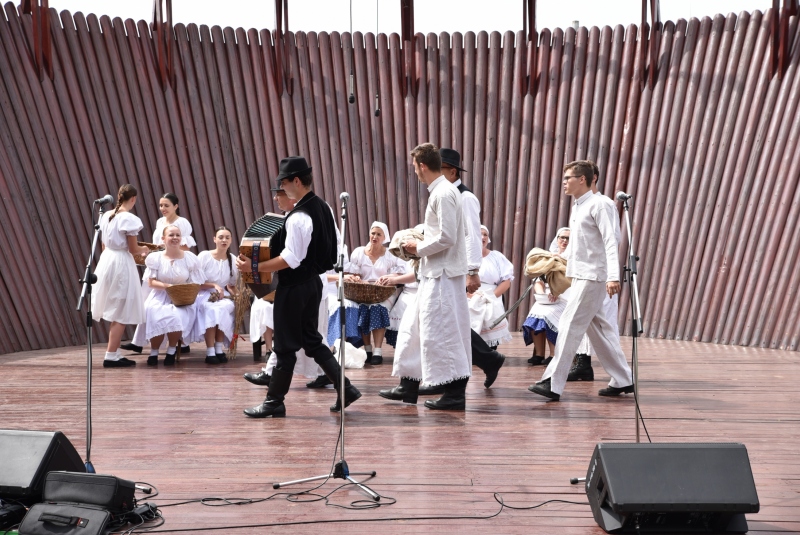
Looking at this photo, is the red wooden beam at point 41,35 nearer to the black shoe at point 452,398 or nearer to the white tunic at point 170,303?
the white tunic at point 170,303

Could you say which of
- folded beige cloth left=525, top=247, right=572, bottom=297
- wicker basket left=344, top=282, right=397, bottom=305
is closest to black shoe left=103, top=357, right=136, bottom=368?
wicker basket left=344, top=282, right=397, bottom=305

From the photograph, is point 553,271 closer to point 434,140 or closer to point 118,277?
point 434,140

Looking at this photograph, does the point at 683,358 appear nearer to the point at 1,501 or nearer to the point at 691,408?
the point at 691,408

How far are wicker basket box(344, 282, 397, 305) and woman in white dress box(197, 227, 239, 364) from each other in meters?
1.18

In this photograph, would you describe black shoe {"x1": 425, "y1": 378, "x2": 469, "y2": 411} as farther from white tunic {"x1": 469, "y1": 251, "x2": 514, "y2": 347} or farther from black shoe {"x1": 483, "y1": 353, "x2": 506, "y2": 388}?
white tunic {"x1": 469, "y1": 251, "x2": 514, "y2": 347}

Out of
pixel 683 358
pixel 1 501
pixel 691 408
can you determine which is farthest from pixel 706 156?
pixel 1 501

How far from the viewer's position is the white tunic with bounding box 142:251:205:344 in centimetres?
793

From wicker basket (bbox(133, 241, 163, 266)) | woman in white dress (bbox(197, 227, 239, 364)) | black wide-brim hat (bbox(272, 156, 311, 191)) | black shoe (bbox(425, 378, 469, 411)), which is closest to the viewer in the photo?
black wide-brim hat (bbox(272, 156, 311, 191))

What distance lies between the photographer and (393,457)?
4418mm

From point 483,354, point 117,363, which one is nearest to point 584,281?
point 483,354

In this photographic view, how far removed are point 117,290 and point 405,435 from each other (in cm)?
382

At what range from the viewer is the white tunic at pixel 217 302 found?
8.09 m

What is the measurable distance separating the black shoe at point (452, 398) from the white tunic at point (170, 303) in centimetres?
312

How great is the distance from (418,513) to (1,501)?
1.53 m
